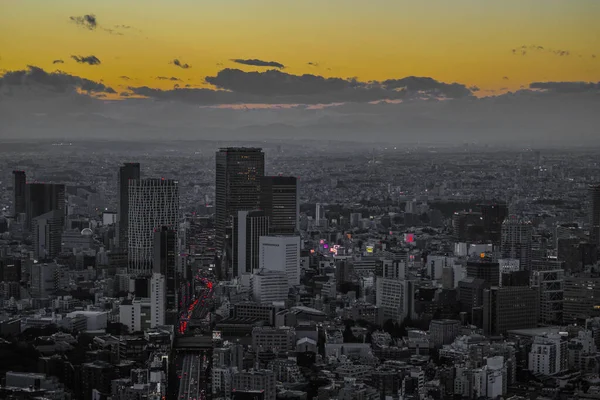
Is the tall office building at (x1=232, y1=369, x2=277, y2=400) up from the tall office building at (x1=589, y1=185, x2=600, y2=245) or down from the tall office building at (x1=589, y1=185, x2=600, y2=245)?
down

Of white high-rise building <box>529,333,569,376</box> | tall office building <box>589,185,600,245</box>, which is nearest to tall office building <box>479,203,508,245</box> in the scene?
tall office building <box>589,185,600,245</box>

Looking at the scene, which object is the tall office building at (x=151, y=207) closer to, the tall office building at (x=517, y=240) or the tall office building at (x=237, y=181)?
the tall office building at (x=237, y=181)

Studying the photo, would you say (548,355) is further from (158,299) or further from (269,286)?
(269,286)

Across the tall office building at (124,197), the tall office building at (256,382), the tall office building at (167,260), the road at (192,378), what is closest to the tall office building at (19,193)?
the tall office building at (124,197)

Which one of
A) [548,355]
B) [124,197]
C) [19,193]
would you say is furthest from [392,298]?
[19,193]

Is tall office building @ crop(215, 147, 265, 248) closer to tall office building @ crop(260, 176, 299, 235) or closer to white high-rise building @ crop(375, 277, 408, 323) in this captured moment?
tall office building @ crop(260, 176, 299, 235)

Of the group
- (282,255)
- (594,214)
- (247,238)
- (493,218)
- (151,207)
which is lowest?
(282,255)
